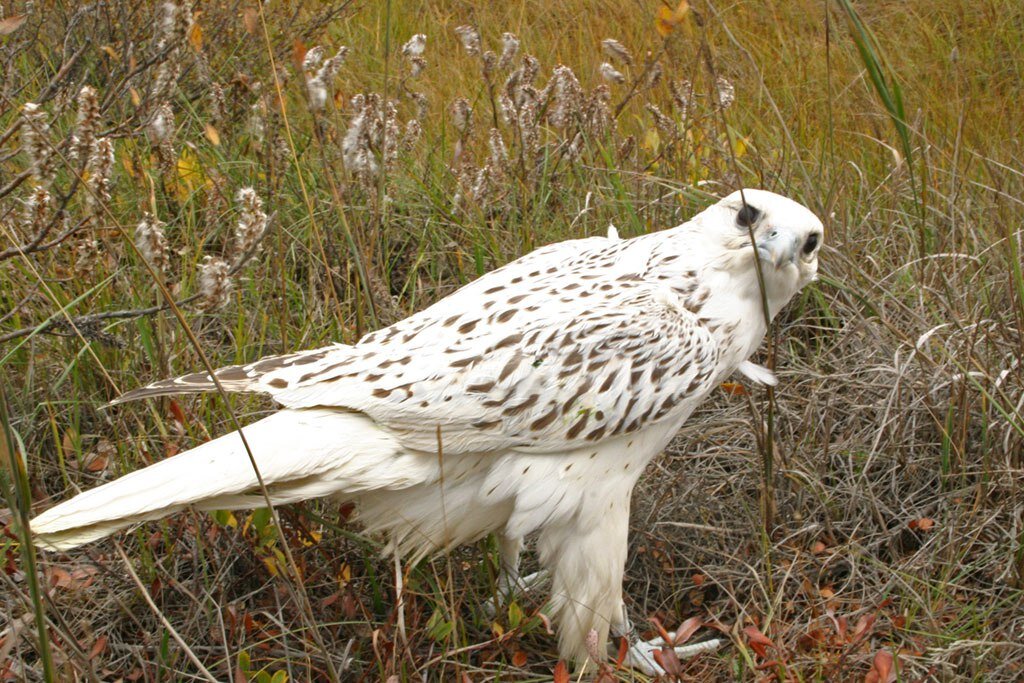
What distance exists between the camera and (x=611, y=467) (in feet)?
8.57

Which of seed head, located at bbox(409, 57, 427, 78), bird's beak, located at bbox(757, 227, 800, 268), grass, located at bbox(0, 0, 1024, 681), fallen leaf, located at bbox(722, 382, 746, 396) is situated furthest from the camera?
seed head, located at bbox(409, 57, 427, 78)

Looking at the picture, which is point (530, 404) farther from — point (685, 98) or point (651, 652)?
point (685, 98)

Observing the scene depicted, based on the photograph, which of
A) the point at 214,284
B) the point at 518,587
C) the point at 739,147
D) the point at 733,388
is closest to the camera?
the point at 214,284

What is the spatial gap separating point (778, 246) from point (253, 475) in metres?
1.33

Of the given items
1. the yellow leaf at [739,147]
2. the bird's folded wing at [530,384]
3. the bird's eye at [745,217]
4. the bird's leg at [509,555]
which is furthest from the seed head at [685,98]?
the bird's leg at [509,555]

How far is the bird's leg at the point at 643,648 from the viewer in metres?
2.75

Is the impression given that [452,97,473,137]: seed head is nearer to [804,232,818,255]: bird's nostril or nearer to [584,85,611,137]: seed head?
[584,85,611,137]: seed head

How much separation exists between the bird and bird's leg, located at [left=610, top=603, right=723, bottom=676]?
0.19 feet

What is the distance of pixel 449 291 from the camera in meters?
3.89

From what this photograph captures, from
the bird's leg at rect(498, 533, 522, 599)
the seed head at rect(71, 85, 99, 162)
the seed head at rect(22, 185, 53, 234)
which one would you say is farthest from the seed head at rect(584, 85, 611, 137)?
the seed head at rect(22, 185, 53, 234)

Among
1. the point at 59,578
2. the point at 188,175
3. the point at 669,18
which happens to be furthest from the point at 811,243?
the point at 188,175

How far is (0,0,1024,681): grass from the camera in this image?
2.55 meters

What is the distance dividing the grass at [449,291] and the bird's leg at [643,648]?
0.06 metres

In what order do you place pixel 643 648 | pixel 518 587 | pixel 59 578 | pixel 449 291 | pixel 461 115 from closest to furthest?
pixel 59 578, pixel 643 648, pixel 518 587, pixel 461 115, pixel 449 291
